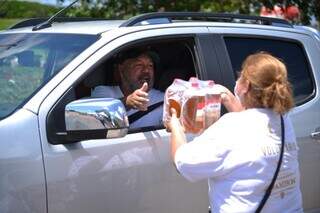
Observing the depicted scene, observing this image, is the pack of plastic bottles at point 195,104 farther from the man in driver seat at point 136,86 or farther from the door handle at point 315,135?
the door handle at point 315,135

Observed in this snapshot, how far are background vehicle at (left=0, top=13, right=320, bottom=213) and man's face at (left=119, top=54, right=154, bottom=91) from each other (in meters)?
0.10

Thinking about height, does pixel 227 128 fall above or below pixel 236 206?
above

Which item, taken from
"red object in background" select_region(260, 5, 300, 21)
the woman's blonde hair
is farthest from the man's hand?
"red object in background" select_region(260, 5, 300, 21)

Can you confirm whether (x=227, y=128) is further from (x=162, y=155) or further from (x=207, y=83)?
(x=162, y=155)

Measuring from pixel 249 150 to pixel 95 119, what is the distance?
83 cm

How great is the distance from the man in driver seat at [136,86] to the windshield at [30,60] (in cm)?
47

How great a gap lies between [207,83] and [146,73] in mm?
1182

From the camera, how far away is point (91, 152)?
3320 millimetres

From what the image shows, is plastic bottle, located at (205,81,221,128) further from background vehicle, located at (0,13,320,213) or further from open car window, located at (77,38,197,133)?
open car window, located at (77,38,197,133)

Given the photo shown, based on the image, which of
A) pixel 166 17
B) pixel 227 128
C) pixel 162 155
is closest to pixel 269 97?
pixel 227 128

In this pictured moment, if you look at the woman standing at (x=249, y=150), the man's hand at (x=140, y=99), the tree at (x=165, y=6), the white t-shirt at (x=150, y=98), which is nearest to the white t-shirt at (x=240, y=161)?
the woman standing at (x=249, y=150)

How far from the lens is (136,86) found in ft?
14.0

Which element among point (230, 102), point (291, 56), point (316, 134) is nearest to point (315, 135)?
point (316, 134)

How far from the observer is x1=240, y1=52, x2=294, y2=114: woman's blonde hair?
2766 millimetres
